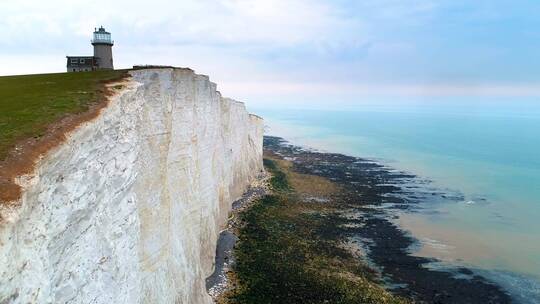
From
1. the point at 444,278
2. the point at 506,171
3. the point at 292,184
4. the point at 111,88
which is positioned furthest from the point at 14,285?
the point at 506,171

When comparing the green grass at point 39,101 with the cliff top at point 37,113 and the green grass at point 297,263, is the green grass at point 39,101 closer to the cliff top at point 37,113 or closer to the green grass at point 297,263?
the cliff top at point 37,113

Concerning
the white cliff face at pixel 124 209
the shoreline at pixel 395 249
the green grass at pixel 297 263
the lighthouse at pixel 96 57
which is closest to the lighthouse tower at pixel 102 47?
the lighthouse at pixel 96 57

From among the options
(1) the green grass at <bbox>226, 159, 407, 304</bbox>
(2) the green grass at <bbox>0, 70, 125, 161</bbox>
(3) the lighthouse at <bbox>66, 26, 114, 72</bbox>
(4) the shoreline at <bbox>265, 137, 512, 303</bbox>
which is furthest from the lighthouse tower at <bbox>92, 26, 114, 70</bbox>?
(4) the shoreline at <bbox>265, 137, 512, 303</bbox>

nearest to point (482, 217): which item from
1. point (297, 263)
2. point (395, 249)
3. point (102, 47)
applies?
point (395, 249)

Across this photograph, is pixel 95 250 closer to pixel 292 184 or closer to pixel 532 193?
pixel 292 184

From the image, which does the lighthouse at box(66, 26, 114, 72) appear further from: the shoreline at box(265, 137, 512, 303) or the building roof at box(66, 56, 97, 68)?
the shoreline at box(265, 137, 512, 303)

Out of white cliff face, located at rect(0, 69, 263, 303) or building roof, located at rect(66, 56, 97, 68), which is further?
building roof, located at rect(66, 56, 97, 68)

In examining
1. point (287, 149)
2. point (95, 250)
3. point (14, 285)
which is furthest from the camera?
point (287, 149)
